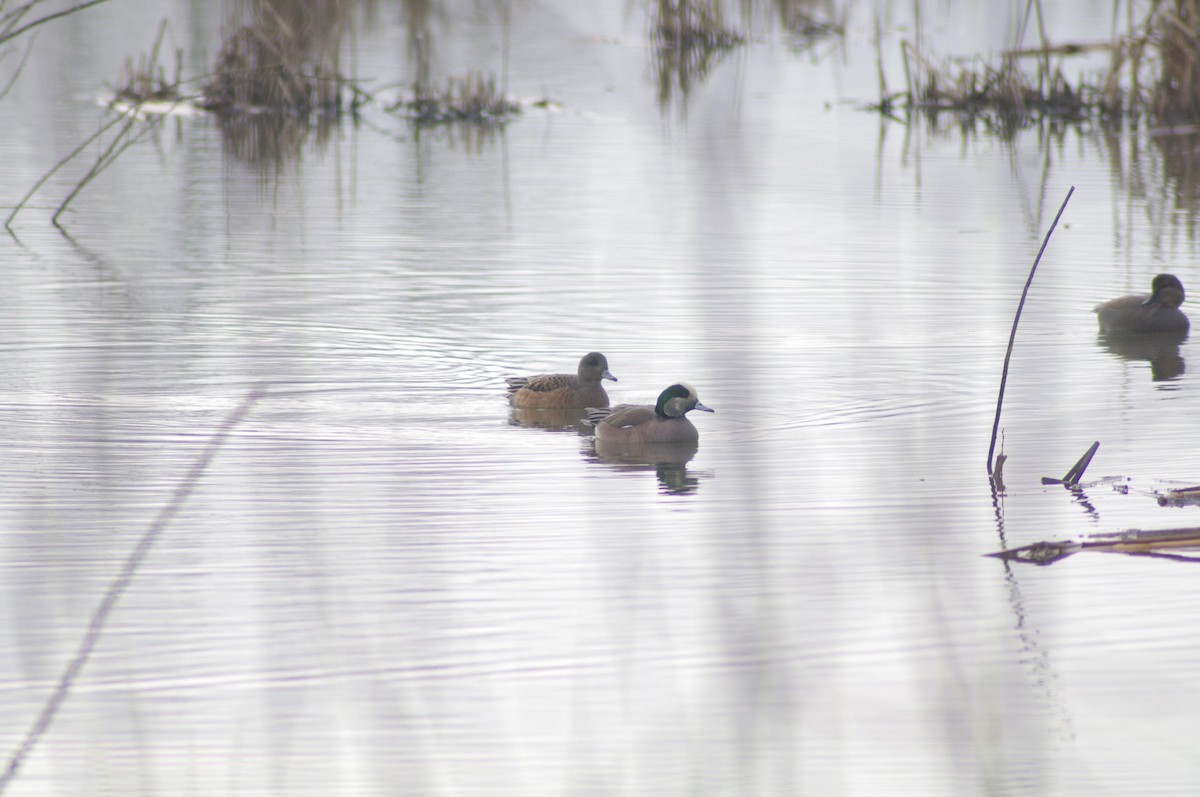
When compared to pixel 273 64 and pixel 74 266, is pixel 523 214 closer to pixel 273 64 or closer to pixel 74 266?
pixel 74 266

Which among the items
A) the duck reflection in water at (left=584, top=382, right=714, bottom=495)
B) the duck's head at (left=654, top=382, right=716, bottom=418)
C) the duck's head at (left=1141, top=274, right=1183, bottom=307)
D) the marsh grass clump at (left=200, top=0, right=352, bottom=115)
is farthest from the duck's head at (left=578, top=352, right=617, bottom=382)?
the marsh grass clump at (left=200, top=0, right=352, bottom=115)

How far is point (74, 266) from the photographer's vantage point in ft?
37.3

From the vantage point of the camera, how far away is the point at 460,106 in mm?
20406

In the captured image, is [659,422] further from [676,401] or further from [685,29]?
[685,29]

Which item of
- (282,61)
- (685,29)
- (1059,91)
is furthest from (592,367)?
(685,29)

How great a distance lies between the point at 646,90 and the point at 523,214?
9.26 metres

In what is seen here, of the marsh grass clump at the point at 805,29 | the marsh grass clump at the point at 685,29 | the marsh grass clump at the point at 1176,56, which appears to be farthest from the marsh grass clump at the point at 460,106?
the marsh grass clump at the point at 805,29

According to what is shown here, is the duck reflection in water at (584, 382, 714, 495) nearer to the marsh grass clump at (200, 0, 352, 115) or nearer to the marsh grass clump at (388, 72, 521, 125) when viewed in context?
the marsh grass clump at (200, 0, 352, 115)

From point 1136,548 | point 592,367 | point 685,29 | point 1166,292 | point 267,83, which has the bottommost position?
point 1136,548

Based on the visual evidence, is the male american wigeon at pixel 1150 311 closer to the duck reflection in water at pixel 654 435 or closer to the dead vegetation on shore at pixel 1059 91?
the duck reflection in water at pixel 654 435

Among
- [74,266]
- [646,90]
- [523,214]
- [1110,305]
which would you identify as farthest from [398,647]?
[646,90]

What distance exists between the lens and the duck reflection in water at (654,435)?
24.2 feet

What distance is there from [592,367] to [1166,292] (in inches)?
138

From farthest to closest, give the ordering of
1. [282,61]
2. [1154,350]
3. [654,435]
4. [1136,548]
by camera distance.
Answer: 1. [282,61]
2. [1154,350]
3. [654,435]
4. [1136,548]
